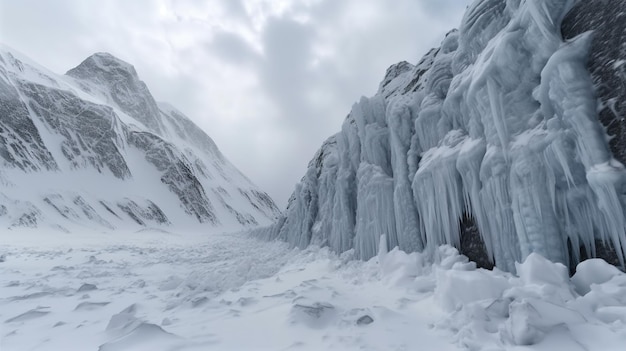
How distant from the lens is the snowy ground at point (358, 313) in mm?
2748

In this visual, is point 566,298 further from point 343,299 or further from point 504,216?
point 343,299

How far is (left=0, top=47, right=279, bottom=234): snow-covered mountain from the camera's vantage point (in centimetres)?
3919

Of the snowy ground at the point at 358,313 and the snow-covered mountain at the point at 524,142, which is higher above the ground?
the snow-covered mountain at the point at 524,142

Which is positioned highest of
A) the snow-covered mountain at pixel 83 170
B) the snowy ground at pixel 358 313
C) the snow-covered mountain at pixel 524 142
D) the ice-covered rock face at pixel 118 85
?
the ice-covered rock face at pixel 118 85

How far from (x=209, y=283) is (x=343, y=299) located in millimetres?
3148

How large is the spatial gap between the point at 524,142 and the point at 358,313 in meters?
3.20

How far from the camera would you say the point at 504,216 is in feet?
14.9

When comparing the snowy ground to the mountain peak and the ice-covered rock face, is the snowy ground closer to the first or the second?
the ice-covered rock face

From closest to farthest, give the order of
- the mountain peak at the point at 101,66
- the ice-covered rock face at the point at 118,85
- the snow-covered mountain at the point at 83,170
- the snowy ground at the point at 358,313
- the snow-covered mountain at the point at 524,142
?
the snowy ground at the point at 358,313 → the snow-covered mountain at the point at 524,142 → the snow-covered mountain at the point at 83,170 → the mountain peak at the point at 101,66 → the ice-covered rock face at the point at 118,85

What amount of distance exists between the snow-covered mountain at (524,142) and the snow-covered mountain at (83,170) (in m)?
36.8

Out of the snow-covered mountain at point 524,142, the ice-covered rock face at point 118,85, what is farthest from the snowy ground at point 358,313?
the ice-covered rock face at point 118,85

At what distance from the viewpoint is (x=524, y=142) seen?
167 inches

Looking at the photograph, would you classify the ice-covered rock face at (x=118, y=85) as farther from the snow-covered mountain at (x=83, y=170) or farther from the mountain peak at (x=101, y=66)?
the snow-covered mountain at (x=83, y=170)

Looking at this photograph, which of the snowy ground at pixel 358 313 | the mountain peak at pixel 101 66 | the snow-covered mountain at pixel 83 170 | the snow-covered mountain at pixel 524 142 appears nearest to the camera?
the snowy ground at pixel 358 313
